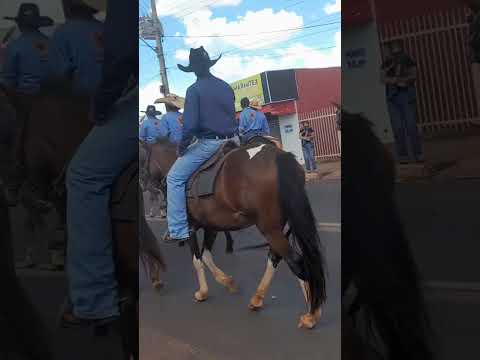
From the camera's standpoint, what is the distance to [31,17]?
198 cm

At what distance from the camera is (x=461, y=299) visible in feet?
5.42

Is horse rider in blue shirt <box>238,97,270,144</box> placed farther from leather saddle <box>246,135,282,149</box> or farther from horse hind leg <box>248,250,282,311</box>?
horse hind leg <box>248,250,282,311</box>

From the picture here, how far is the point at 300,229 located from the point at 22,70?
1.41 meters

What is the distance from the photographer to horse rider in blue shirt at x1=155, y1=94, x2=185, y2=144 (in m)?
1.68

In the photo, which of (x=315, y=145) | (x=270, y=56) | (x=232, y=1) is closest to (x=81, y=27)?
(x=232, y=1)

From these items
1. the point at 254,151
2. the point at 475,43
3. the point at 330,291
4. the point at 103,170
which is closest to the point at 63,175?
the point at 103,170

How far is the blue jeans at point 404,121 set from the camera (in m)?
1.62

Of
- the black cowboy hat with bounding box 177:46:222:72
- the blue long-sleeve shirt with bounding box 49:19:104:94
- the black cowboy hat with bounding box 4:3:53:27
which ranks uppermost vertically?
the black cowboy hat with bounding box 4:3:53:27

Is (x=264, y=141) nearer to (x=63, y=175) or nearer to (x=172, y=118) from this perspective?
(x=172, y=118)

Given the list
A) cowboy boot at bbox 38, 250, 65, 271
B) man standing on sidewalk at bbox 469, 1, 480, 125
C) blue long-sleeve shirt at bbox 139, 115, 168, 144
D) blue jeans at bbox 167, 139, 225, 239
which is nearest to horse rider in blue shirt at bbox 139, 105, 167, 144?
blue long-sleeve shirt at bbox 139, 115, 168, 144

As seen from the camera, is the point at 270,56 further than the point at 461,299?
No

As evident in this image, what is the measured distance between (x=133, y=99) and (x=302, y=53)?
70cm

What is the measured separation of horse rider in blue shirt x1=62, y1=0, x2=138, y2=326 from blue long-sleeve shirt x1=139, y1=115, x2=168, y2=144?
0.07 meters

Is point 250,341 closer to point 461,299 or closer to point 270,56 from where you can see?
point 461,299
